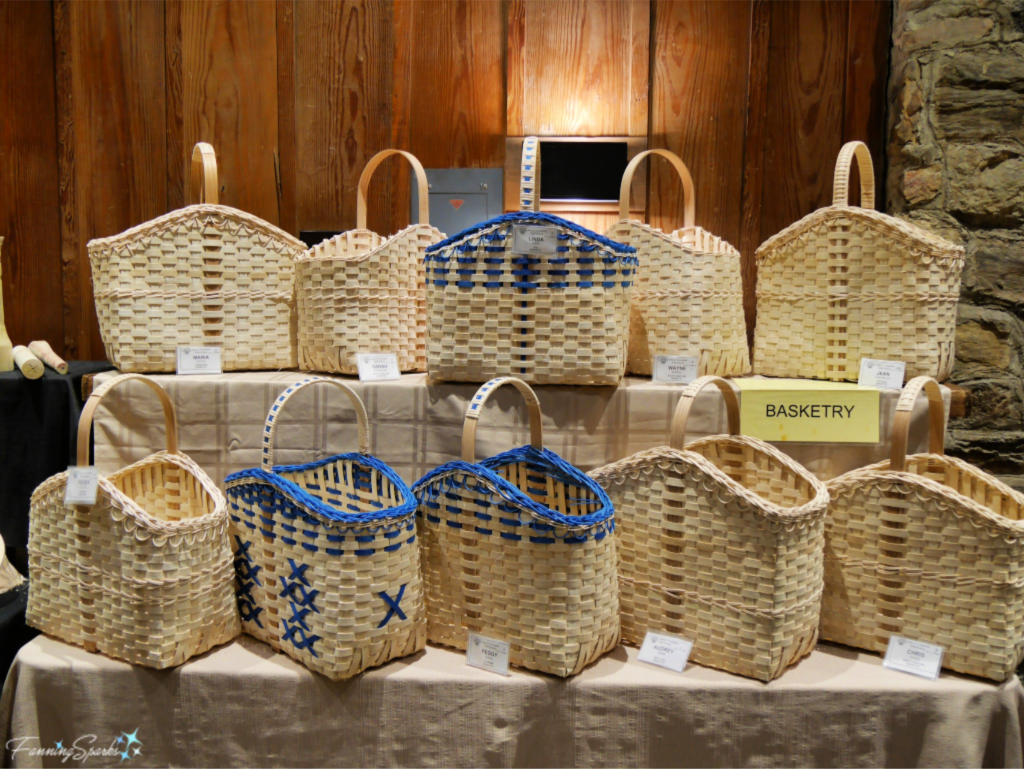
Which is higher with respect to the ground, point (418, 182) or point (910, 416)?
point (418, 182)

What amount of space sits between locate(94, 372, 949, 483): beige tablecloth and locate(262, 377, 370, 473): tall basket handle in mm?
107

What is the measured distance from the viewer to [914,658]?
118cm

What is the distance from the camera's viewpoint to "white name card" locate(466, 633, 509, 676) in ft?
3.83

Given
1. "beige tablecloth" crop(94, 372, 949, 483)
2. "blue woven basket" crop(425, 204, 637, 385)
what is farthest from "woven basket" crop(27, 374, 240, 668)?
"blue woven basket" crop(425, 204, 637, 385)

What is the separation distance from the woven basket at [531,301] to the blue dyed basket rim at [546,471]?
0.16 m

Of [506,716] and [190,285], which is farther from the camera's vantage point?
[190,285]

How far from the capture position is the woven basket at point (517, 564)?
112 centimetres

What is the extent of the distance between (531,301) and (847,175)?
0.65 metres

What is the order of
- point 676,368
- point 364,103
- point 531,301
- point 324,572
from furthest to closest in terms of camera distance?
point 364,103 < point 676,368 < point 531,301 < point 324,572

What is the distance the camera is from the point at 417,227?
1532 millimetres

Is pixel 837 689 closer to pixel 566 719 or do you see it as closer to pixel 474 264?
pixel 566 719

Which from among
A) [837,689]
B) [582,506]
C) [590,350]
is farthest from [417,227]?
[837,689]

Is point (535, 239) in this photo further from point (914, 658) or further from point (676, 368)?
point (914, 658)

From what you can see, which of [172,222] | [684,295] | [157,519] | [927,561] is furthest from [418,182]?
[927,561]
